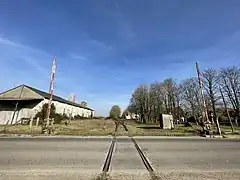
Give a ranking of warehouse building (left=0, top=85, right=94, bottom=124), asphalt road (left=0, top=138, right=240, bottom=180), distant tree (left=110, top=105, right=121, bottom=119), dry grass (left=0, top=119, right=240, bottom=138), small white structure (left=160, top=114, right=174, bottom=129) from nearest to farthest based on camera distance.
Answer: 1. asphalt road (left=0, top=138, right=240, bottom=180)
2. dry grass (left=0, top=119, right=240, bottom=138)
3. small white structure (left=160, top=114, right=174, bottom=129)
4. warehouse building (left=0, top=85, right=94, bottom=124)
5. distant tree (left=110, top=105, right=121, bottom=119)

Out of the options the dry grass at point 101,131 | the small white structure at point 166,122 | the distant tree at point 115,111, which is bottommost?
the dry grass at point 101,131

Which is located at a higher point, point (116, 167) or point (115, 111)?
point (115, 111)

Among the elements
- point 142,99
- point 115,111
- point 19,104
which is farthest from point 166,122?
point 115,111

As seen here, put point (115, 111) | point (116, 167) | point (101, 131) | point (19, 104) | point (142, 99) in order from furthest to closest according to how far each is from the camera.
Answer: point (115, 111) → point (142, 99) → point (19, 104) → point (101, 131) → point (116, 167)

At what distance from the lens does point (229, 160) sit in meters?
7.50

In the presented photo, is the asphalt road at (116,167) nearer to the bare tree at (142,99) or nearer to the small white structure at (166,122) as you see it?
the small white structure at (166,122)

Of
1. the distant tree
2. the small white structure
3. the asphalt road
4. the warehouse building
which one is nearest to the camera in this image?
the asphalt road

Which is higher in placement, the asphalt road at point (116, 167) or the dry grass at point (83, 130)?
the dry grass at point (83, 130)

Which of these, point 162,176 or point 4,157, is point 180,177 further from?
point 4,157

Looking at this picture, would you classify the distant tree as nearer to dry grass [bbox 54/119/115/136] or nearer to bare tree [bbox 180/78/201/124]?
bare tree [bbox 180/78/201/124]

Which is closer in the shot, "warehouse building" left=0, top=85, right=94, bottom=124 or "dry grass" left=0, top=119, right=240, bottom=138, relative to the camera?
"dry grass" left=0, top=119, right=240, bottom=138

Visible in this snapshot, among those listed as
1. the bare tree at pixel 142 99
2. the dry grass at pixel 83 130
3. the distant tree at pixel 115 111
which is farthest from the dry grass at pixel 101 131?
the distant tree at pixel 115 111

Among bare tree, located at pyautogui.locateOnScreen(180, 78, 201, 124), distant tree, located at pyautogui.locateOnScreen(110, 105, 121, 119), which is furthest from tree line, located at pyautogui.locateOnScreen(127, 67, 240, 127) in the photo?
distant tree, located at pyautogui.locateOnScreen(110, 105, 121, 119)

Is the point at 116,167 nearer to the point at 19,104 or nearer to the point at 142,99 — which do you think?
the point at 19,104
